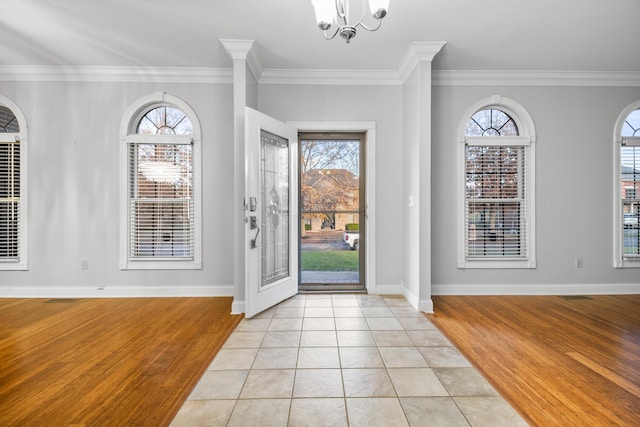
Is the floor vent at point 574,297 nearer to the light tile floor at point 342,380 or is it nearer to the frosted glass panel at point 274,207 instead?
the light tile floor at point 342,380

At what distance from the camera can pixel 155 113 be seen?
4215mm

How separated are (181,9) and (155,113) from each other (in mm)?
1701

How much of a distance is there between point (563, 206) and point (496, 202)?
2.84 ft

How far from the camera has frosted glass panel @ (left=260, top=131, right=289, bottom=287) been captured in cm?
356

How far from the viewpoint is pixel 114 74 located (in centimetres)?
407

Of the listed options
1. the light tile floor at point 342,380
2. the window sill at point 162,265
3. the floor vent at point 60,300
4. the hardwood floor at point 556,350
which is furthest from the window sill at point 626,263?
the floor vent at point 60,300

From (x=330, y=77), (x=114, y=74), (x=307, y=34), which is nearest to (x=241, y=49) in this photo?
(x=307, y=34)

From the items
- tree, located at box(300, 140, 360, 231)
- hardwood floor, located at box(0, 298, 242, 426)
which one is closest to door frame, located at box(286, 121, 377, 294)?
tree, located at box(300, 140, 360, 231)

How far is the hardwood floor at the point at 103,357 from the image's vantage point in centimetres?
183

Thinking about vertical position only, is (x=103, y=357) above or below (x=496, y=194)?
below

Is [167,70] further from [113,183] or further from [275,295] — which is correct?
[275,295]

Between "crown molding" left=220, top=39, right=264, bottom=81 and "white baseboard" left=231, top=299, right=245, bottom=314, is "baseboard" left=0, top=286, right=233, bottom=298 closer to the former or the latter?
"white baseboard" left=231, top=299, right=245, bottom=314

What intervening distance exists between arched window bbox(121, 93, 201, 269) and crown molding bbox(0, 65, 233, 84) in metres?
0.28

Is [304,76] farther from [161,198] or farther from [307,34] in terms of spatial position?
[161,198]
